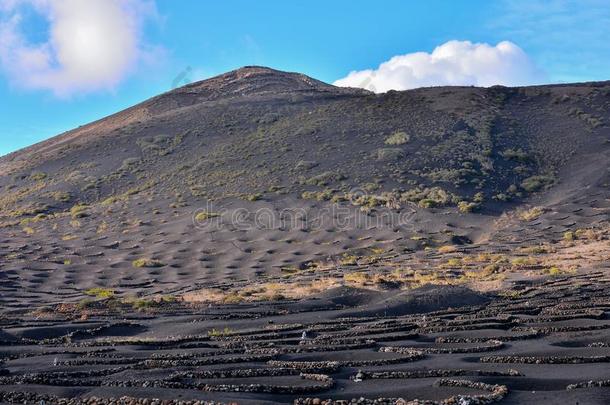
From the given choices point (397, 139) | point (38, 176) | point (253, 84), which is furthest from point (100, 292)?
point (253, 84)

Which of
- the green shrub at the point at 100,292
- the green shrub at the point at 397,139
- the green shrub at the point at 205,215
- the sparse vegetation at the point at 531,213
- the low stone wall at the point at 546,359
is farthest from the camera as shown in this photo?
the green shrub at the point at 397,139

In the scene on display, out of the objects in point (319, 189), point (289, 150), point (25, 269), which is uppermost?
point (289, 150)

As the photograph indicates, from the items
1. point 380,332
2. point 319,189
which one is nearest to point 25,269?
point 319,189

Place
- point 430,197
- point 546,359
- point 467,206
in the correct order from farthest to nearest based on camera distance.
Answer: point 430,197 < point 467,206 < point 546,359

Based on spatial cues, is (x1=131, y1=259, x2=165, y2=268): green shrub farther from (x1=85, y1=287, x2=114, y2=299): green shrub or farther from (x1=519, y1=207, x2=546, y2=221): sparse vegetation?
(x1=519, y1=207, x2=546, y2=221): sparse vegetation

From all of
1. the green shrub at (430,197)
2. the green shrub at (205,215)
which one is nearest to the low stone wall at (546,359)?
the green shrub at (430,197)

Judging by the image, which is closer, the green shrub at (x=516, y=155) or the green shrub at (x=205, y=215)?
the green shrub at (x=205, y=215)

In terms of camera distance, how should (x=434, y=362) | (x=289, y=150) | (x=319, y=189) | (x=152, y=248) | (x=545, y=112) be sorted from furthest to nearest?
(x=545, y=112) → (x=289, y=150) → (x=319, y=189) → (x=152, y=248) → (x=434, y=362)

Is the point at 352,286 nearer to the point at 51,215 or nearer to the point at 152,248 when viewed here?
the point at 152,248

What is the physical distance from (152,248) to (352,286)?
18.6 meters

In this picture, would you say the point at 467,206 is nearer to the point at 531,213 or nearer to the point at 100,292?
the point at 531,213

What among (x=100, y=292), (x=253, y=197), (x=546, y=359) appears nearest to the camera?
(x=546, y=359)

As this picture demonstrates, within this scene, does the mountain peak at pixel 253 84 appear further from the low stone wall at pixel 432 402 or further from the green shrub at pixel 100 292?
the low stone wall at pixel 432 402

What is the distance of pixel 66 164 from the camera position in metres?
71.3
